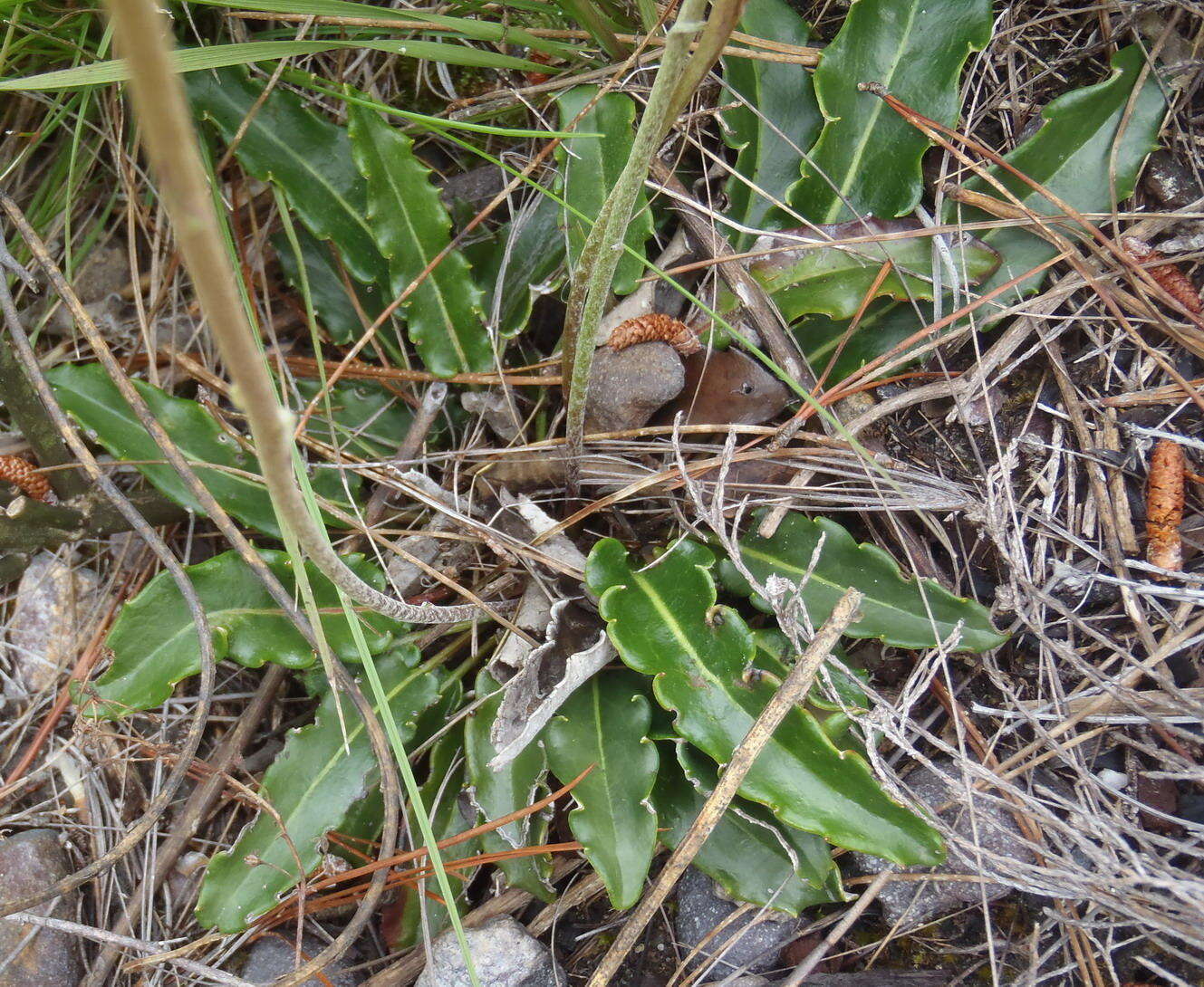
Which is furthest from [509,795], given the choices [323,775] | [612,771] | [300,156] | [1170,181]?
[1170,181]

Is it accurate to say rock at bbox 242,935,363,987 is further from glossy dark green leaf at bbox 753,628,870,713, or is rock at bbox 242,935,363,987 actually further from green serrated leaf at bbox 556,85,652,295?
green serrated leaf at bbox 556,85,652,295

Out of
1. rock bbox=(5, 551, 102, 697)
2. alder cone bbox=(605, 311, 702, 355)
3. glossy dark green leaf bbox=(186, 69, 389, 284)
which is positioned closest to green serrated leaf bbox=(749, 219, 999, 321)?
alder cone bbox=(605, 311, 702, 355)

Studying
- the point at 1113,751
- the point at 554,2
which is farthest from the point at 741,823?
the point at 554,2

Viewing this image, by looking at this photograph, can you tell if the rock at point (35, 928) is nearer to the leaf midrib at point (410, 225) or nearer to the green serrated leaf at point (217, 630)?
the green serrated leaf at point (217, 630)

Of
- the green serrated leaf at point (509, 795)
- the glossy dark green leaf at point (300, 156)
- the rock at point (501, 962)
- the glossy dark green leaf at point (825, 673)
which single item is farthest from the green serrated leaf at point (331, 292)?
the rock at point (501, 962)

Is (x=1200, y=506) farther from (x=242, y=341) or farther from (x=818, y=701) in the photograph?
(x=242, y=341)

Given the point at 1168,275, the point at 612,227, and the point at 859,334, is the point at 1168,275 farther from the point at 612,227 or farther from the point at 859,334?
the point at 612,227

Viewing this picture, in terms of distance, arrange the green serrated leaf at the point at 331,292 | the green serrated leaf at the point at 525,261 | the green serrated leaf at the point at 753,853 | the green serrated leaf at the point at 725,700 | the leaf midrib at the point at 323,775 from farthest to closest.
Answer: the green serrated leaf at the point at 331,292
the green serrated leaf at the point at 525,261
the leaf midrib at the point at 323,775
the green serrated leaf at the point at 753,853
the green serrated leaf at the point at 725,700
